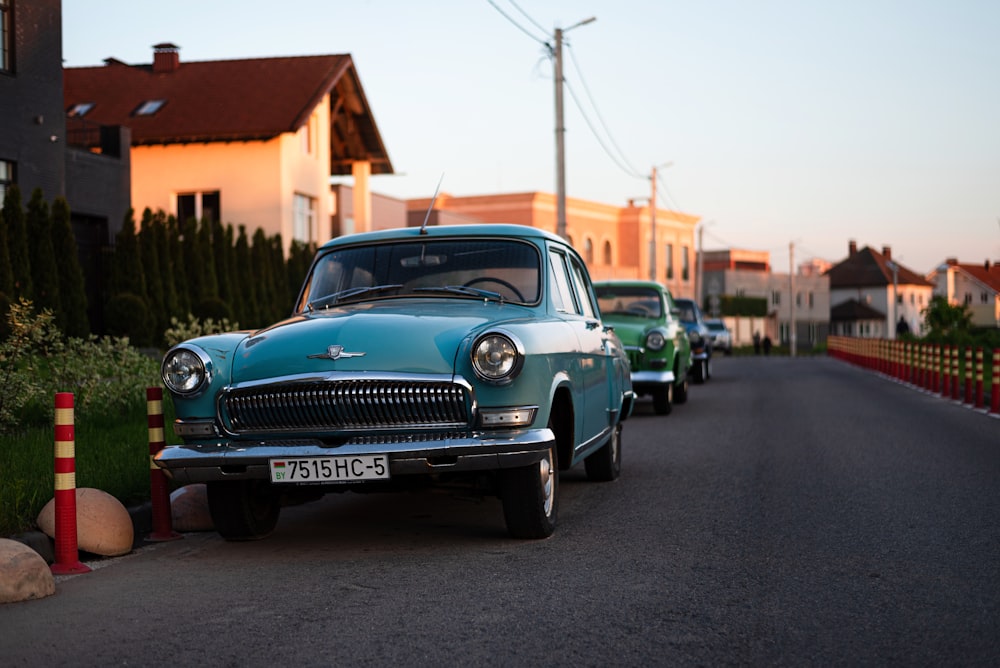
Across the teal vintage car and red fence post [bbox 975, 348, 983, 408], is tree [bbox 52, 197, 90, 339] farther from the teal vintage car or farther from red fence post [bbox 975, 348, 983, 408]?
the teal vintage car

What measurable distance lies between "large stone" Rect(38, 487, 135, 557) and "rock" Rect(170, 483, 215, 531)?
712 mm

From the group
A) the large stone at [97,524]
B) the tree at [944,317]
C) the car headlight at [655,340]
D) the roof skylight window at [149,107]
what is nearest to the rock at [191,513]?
the large stone at [97,524]

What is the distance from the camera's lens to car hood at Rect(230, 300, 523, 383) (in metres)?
6.15

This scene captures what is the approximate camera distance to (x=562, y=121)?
27.3 meters

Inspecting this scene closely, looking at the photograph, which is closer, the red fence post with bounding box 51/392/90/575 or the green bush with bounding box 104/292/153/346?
the red fence post with bounding box 51/392/90/575

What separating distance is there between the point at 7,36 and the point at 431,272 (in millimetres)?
17471

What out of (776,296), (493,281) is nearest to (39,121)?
(493,281)

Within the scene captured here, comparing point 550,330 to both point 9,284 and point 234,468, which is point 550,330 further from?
point 9,284

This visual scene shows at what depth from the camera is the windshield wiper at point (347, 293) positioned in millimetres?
7445

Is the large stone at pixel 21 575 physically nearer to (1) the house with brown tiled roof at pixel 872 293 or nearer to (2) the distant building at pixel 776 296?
(2) the distant building at pixel 776 296

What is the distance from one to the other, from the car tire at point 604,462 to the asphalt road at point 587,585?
11 cm

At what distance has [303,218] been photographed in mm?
34656

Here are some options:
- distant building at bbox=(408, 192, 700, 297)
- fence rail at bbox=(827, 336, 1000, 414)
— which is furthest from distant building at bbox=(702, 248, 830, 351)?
fence rail at bbox=(827, 336, 1000, 414)

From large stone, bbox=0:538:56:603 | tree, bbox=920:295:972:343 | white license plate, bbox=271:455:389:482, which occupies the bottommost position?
large stone, bbox=0:538:56:603
